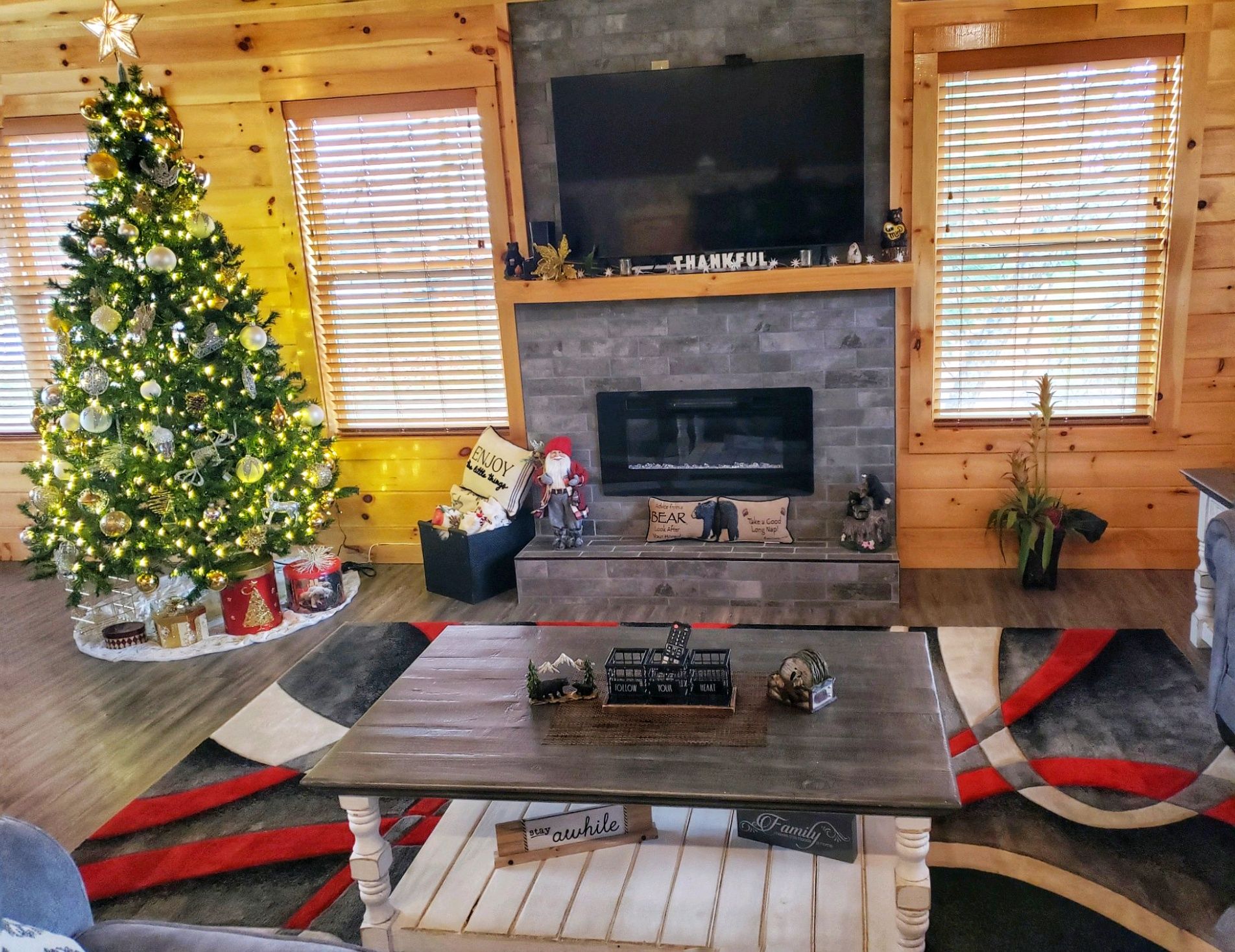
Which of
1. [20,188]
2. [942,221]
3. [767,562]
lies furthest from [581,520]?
[20,188]

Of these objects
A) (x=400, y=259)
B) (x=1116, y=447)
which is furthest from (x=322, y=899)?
(x=1116, y=447)

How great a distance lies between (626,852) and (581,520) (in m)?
2.25

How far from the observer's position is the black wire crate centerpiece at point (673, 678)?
2293 mm

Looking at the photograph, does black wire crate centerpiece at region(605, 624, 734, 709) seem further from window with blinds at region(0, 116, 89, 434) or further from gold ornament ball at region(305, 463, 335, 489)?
window with blinds at region(0, 116, 89, 434)

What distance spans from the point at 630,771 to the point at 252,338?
9.21 feet

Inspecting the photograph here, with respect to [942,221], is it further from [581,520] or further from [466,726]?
[466,726]

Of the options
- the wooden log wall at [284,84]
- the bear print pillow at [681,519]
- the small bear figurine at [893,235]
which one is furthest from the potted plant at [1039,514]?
the wooden log wall at [284,84]

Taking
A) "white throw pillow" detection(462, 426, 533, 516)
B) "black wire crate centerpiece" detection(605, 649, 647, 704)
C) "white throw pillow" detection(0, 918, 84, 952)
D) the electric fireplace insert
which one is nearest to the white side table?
the electric fireplace insert

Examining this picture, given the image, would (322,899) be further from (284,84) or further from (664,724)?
(284,84)

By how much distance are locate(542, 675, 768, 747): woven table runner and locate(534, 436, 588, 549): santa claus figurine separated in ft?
6.44

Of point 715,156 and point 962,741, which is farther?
point 715,156

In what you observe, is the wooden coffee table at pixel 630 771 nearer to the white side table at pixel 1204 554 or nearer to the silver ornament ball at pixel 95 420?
the white side table at pixel 1204 554

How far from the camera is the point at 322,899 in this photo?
235 cm

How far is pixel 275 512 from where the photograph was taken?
13.8ft
